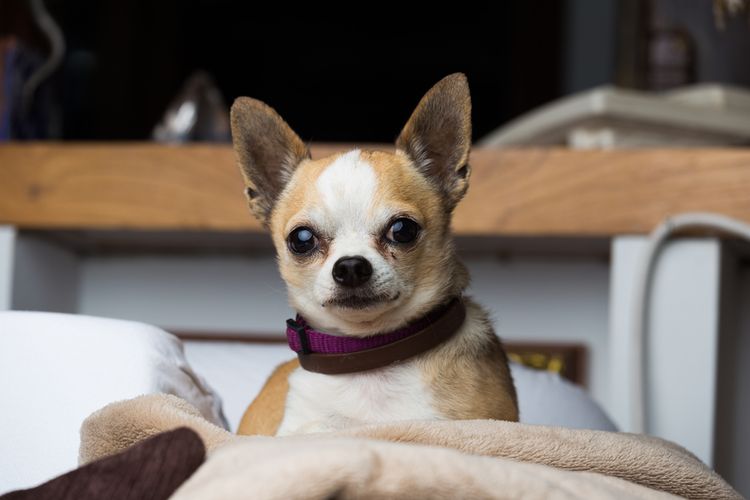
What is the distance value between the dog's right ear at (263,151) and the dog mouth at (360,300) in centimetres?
21

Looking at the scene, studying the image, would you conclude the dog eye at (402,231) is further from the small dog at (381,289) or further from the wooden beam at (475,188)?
the wooden beam at (475,188)

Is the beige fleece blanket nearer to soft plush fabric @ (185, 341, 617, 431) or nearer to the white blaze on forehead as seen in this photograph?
the white blaze on forehead

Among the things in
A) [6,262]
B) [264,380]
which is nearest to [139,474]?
[264,380]

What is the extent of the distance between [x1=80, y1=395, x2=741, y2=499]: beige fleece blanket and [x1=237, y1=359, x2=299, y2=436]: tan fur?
239 millimetres

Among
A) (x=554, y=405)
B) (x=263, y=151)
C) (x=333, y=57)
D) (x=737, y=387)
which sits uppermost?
(x=333, y=57)

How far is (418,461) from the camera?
0.58m

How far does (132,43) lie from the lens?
3.50 meters

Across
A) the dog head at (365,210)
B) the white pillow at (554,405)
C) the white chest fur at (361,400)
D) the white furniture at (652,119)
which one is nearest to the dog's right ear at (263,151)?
the dog head at (365,210)

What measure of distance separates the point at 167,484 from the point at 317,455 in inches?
4.1

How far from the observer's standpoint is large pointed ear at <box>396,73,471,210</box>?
1.02 m

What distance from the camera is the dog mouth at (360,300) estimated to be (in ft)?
Answer: 3.13

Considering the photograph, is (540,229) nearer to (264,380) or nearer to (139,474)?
(264,380)

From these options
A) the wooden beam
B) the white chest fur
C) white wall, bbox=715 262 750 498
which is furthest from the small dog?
white wall, bbox=715 262 750 498

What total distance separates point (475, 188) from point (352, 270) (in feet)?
2.94
